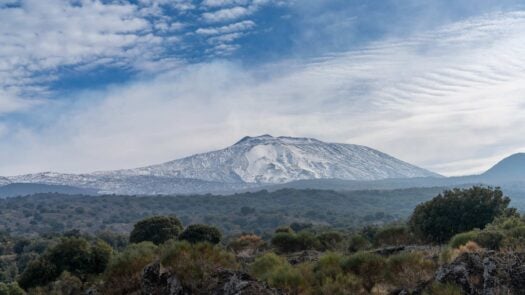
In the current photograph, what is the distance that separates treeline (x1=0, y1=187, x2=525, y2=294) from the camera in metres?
13.7

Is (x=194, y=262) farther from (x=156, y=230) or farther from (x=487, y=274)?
(x=156, y=230)

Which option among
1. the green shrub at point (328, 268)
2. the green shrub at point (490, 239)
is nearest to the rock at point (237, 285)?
the green shrub at point (328, 268)

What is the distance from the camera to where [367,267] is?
15.9 metres

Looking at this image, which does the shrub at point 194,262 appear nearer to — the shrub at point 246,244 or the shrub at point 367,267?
the shrub at point 367,267

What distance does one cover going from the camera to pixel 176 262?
13500mm

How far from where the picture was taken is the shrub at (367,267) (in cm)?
1532

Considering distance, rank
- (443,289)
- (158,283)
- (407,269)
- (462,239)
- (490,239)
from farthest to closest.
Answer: (462,239)
(490,239)
(407,269)
(158,283)
(443,289)

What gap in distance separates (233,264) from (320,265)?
3.58 metres

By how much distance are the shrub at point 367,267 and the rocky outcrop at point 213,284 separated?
4872mm

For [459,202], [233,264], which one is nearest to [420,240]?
[459,202]

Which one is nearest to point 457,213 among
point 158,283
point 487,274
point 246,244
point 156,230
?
point 246,244

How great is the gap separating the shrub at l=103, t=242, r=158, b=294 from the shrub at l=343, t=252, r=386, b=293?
624 centimetres

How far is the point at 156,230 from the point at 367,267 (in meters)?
51.3

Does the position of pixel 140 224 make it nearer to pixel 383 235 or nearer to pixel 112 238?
pixel 383 235
